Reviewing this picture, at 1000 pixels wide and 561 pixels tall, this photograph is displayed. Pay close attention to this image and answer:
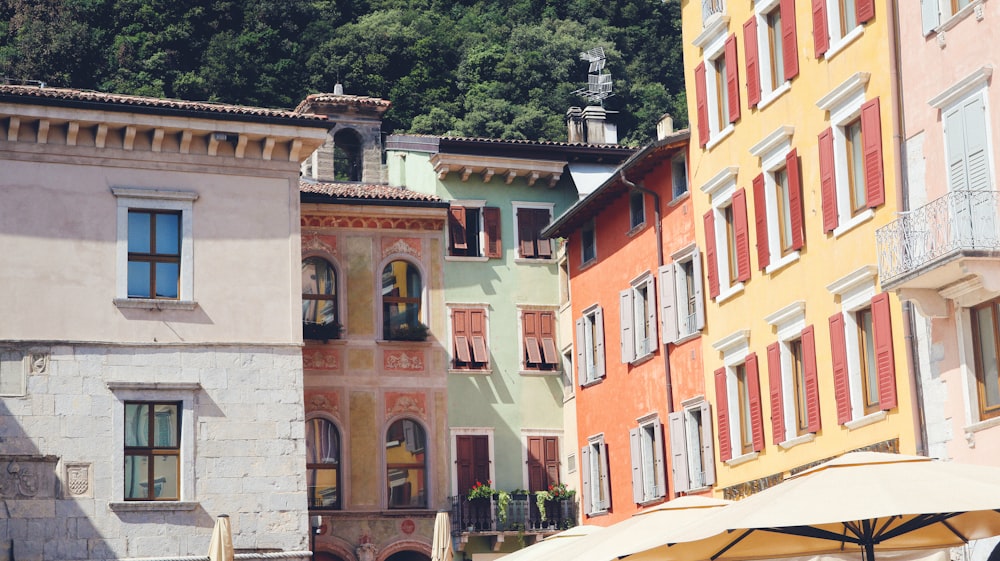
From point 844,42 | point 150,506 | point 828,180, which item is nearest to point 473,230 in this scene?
point 150,506

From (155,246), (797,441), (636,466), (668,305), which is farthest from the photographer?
(636,466)

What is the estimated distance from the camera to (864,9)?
905 inches

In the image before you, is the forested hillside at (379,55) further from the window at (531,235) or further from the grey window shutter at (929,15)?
the grey window shutter at (929,15)

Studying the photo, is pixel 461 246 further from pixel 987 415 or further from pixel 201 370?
pixel 987 415

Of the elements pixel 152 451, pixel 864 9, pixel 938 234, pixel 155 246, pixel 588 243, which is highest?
pixel 864 9

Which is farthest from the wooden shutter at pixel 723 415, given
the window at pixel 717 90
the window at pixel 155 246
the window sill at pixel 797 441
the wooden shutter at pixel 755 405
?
the window at pixel 155 246

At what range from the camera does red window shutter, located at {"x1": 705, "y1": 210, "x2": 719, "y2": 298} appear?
1120 inches

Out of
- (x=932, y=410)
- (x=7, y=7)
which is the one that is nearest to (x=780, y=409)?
(x=932, y=410)

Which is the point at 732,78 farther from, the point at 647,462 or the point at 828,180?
the point at 647,462

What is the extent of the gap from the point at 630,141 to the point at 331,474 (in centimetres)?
2386

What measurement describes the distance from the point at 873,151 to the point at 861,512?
11.4 m

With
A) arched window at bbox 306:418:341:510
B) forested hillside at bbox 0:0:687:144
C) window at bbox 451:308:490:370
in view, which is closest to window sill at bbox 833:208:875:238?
window at bbox 451:308:490:370

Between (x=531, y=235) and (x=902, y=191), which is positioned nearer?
(x=902, y=191)

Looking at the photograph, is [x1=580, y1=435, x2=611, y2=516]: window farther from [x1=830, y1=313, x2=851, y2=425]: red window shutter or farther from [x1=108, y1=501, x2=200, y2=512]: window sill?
[x1=830, y1=313, x2=851, y2=425]: red window shutter
